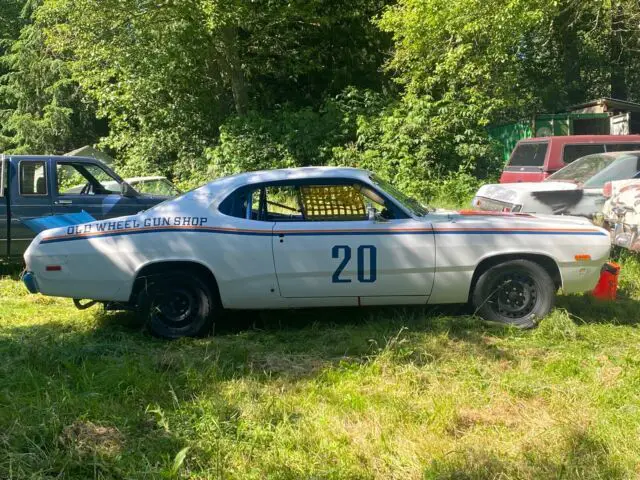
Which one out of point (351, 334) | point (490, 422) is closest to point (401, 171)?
point (351, 334)

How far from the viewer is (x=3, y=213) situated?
8023 mm

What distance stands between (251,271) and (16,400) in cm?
210

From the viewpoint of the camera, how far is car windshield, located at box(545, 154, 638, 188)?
29.3 ft

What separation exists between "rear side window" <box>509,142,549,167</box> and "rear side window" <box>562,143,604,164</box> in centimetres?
36

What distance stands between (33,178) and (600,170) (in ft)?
26.9

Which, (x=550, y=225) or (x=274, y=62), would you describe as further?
(x=274, y=62)

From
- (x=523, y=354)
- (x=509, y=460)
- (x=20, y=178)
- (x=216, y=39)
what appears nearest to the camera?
(x=509, y=460)

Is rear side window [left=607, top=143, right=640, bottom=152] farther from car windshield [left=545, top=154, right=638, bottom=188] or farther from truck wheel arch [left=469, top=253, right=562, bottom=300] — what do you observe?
truck wheel arch [left=469, top=253, right=562, bottom=300]

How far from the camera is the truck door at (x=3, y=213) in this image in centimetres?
799

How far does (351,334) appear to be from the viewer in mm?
5348

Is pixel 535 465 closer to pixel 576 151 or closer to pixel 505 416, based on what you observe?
pixel 505 416

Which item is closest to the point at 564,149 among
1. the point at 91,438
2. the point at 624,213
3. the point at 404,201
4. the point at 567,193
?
the point at 567,193

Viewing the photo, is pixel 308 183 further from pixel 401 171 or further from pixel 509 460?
pixel 401 171

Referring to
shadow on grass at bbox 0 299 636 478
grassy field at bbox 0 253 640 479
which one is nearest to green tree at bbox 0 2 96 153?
shadow on grass at bbox 0 299 636 478
